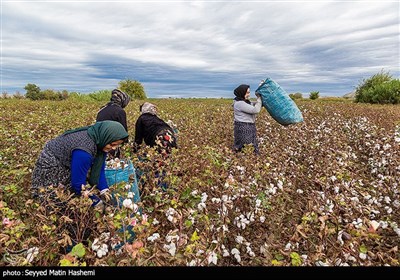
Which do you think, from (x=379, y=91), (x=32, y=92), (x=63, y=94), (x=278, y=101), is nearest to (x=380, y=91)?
(x=379, y=91)

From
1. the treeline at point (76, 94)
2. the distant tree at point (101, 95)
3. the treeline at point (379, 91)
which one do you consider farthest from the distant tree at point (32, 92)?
the treeline at point (379, 91)

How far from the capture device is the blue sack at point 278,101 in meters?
4.81

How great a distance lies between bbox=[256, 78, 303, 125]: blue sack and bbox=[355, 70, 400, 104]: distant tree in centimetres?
2277

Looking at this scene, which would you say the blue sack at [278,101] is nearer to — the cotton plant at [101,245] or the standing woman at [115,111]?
the standing woman at [115,111]

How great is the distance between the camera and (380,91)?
24.7 metres

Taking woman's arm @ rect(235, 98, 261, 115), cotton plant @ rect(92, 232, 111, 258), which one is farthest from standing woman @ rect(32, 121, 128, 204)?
woman's arm @ rect(235, 98, 261, 115)

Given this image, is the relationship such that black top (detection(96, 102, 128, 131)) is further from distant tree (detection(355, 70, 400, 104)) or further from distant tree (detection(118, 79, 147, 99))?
distant tree (detection(118, 79, 147, 99))

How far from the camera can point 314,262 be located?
5.69ft

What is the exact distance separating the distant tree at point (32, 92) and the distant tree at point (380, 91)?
3229 centimetres

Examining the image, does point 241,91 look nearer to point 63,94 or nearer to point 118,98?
point 118,98

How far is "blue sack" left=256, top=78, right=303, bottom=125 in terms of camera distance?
4.81 m

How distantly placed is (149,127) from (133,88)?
35.5m
